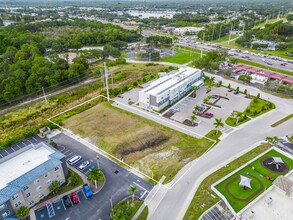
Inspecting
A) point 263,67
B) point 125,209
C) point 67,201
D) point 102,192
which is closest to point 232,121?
point 125,209

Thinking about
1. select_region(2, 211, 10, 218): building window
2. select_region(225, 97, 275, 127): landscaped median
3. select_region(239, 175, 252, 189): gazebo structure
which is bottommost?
select_region(225, 97, 275, 127): landscaped median

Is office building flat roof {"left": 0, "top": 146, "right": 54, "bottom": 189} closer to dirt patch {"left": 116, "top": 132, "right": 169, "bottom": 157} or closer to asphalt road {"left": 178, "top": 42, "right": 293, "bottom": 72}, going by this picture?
dirt patch {"left": 116, "top": 132, "right": 169, "bottom": 157}

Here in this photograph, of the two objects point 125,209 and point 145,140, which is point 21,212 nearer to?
point 125,209

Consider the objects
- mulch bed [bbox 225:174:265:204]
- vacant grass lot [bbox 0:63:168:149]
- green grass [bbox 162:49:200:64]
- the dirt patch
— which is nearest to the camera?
mulch bed [bbox 225:174:265:204]

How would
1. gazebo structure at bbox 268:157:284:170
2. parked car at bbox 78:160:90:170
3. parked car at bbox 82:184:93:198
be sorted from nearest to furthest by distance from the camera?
parked car at bbox 82:184:93:198
gazebo structure at bbox 268:157:284:170
parked car at bbox 78:160:90:170

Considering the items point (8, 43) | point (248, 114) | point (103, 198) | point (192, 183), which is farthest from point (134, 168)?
point (8, 43)

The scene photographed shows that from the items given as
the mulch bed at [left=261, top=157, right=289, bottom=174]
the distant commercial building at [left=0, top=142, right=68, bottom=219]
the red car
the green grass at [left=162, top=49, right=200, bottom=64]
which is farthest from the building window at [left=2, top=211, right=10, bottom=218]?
the green grass at [left=162, top=49, right=200, bottom=64]

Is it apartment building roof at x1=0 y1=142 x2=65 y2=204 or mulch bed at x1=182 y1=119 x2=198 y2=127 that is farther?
mulch bed at x1=182 y1=119 x2=198 y2=127
